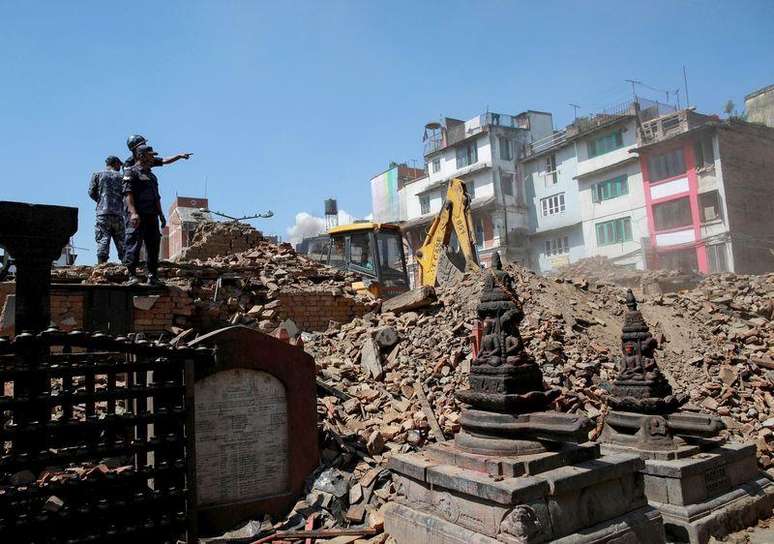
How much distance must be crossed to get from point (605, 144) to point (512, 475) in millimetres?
31792

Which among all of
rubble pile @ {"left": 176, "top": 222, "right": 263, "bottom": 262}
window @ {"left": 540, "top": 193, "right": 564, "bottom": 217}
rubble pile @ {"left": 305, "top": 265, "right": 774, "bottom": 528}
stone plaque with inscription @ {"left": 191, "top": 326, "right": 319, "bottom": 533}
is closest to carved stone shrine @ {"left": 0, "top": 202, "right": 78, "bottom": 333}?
stone plaque with inscription @ {"left": 191, "top": 326, "right": 319, "bottom": 533}

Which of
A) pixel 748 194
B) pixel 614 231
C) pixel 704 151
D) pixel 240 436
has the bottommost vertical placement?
pixel 240 436

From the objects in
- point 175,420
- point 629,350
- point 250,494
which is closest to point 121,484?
point 175,420

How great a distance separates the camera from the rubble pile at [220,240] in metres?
17.0

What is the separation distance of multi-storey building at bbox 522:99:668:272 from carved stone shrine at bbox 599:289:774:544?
83.8 feet

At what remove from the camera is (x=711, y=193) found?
86.6ft

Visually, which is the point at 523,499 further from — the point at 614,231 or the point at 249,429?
the point at 614,231

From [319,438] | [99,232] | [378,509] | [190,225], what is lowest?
[378,509]

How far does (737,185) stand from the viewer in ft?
86.4

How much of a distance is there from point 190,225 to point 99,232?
38.6 ft

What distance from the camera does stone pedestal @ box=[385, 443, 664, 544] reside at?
12.8 feet

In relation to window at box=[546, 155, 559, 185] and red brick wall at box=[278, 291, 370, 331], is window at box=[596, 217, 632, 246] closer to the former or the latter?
window at box=[546, 155, 559, 185]

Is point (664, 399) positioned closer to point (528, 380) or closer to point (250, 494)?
point (528, 380)

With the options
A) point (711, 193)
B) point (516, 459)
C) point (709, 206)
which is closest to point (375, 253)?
point (516, 459)
